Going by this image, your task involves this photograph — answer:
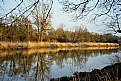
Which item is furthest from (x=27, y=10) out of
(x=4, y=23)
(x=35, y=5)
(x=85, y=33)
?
(x=85, y=33)

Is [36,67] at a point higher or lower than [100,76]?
lower

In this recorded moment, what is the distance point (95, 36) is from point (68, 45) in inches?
748

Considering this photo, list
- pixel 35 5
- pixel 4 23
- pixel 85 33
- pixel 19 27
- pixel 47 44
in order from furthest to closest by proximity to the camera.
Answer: pixel 85 33 → pixel 47 44 → pixel 35 5 → pixel 19 27 → pixel 4 23

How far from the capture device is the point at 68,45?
3281 centimetres

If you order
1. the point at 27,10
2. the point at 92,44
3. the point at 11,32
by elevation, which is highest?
the point at 27,10

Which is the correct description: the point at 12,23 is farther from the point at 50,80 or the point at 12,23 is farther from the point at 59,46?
the point at 59,46

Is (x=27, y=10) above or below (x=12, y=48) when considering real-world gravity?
above

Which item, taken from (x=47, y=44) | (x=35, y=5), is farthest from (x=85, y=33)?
(x=35, y=5)

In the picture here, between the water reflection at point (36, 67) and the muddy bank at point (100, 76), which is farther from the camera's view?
the water reflection at point (36, 67)

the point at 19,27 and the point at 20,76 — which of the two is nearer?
the point at 19,27

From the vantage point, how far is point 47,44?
28.0 meters

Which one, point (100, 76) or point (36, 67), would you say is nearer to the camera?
point (100, 76)

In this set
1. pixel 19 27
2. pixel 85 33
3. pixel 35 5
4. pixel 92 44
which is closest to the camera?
pixel 19 27

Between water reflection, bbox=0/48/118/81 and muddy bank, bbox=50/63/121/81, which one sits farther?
water reflection, bbox=0/48/118/81
